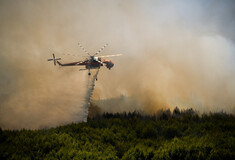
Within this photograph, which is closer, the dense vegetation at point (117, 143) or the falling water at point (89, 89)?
the dense vegetation at point (117, 143)

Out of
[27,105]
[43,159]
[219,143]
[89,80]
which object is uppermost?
[89,80]

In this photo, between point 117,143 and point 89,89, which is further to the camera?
point 89,89

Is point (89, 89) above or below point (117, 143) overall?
above

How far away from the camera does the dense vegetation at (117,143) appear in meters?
44.7

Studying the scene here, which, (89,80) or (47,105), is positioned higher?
(89,80)

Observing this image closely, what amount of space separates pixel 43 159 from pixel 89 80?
38905mm

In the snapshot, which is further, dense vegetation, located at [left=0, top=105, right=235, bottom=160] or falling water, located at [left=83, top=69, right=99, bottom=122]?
falling water, located at [left=83, top=69, right=99, bottom=122]

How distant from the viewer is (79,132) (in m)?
61.9

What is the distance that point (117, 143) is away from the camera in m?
58.1

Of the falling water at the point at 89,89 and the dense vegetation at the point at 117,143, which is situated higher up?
the falling water at the point at 89,89

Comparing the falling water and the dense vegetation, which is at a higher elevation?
the falling water

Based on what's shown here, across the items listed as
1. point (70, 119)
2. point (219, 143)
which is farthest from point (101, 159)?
point (70, 119)

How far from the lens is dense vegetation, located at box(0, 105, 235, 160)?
44719 millimetres

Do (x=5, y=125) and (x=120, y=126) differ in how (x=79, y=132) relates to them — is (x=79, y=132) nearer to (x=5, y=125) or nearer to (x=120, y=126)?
(x=120, y=126)
